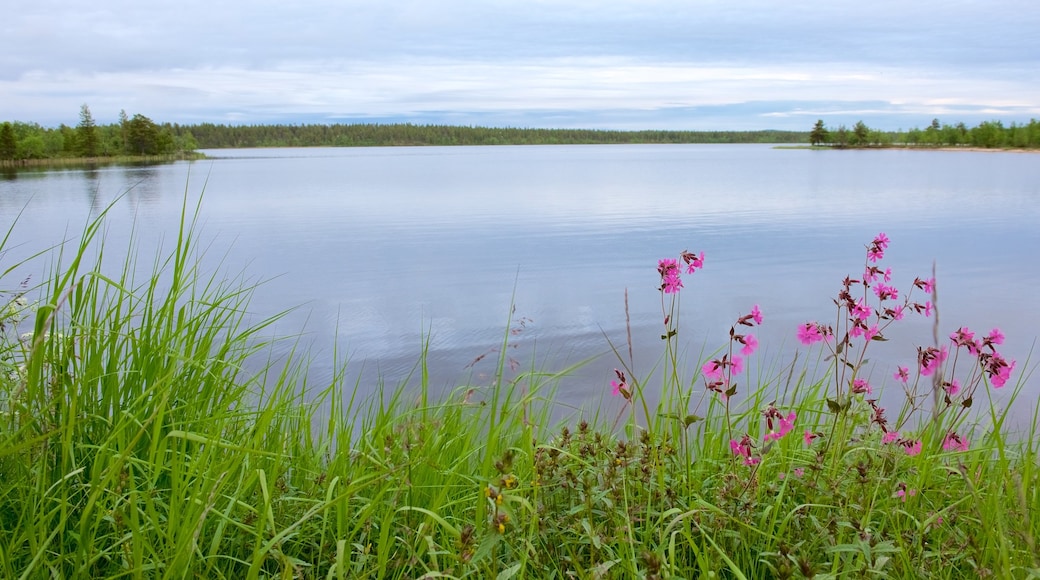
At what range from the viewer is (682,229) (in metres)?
12.9

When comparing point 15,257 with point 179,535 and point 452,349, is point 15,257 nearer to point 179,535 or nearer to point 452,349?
point 452,349

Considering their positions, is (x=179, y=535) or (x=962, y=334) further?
(x=962, y=334)

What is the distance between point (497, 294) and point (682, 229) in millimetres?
5939

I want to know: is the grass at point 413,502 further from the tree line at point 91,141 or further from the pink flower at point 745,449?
the tree line at point 91,141

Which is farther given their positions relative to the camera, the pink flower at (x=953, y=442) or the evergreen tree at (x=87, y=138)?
the evergreen tree at (x=87, y=138)

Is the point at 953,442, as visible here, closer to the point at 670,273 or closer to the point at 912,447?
the point at 912,447

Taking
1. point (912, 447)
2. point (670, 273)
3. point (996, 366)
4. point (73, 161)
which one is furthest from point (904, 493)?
point (73, 161)

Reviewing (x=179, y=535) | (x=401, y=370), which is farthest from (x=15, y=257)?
(x=179, y=535)

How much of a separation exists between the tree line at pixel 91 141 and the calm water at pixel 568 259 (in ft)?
121

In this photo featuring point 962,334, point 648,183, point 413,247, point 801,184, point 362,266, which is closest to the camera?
point 962,334

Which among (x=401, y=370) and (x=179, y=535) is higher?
(x=179, y=535)

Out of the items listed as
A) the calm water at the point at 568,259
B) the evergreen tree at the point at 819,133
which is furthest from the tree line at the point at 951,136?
the calm water at the point at 568,259

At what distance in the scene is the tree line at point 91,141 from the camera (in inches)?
2046

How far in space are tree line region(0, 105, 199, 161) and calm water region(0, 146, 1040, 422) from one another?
121 ft
